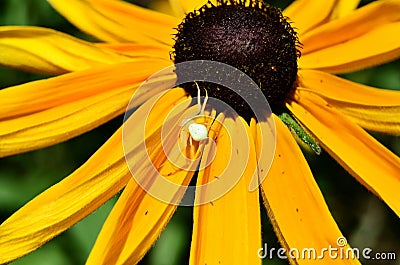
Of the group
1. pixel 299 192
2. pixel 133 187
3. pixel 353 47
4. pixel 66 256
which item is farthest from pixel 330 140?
pixel 66 256

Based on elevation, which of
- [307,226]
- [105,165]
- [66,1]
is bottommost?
[307,226]

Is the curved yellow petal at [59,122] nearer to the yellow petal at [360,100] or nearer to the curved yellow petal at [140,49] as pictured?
the curved yellow petal at [140,49]

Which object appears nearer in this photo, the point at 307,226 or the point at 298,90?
the point at 307,226

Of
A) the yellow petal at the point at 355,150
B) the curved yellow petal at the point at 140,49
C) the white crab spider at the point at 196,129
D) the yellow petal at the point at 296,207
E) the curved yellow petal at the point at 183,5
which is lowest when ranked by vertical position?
the yellow petal at the point at 296,207

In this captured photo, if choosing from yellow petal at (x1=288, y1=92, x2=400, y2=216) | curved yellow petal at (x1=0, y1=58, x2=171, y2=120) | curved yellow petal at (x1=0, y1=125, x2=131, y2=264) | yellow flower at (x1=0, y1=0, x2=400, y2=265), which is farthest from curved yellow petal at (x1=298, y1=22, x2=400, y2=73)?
curved yellow petal at (x1=0, y1=125, x2=131, y2=264)

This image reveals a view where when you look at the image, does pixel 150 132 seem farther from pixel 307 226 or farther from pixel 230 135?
pixel 307 226

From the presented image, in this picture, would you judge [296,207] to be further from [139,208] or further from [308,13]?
[308,13]

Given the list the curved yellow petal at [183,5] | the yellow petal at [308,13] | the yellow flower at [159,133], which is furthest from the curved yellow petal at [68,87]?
the yellow petal at [308,13]

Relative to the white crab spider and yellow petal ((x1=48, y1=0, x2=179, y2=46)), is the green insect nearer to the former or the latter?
the white crab spider
